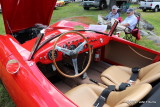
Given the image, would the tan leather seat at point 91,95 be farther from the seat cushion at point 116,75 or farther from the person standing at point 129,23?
the person standing at point 129,23

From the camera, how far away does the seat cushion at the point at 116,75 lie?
8.73 feet

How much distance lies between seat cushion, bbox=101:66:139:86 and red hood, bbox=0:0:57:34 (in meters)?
1.81

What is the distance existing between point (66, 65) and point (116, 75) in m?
0.81

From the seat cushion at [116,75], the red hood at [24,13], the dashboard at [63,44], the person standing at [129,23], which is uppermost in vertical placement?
the red hood at [24,13]

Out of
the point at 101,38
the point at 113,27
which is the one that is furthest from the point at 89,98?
the point at 113,27

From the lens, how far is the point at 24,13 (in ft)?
11.2

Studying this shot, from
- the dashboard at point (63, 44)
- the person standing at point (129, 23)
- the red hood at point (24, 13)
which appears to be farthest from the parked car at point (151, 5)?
the dashboard at point (63, 44)

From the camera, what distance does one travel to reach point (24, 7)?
3285mm

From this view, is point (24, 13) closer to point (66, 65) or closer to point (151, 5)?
point (66, 65)

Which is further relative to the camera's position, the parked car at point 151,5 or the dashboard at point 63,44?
the parked car at point 151,5

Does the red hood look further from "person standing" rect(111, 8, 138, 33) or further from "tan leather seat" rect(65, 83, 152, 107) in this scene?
"person standing" rect(111, 8, 138, 33)

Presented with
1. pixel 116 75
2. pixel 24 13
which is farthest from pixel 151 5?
pixel 116 75

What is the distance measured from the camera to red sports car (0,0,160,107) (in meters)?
1.72

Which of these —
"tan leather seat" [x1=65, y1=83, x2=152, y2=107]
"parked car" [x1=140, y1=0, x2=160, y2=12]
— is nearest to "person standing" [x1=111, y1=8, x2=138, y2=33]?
"tan leather seat" [x1=65, y1=83, x2=152, y2=107]
